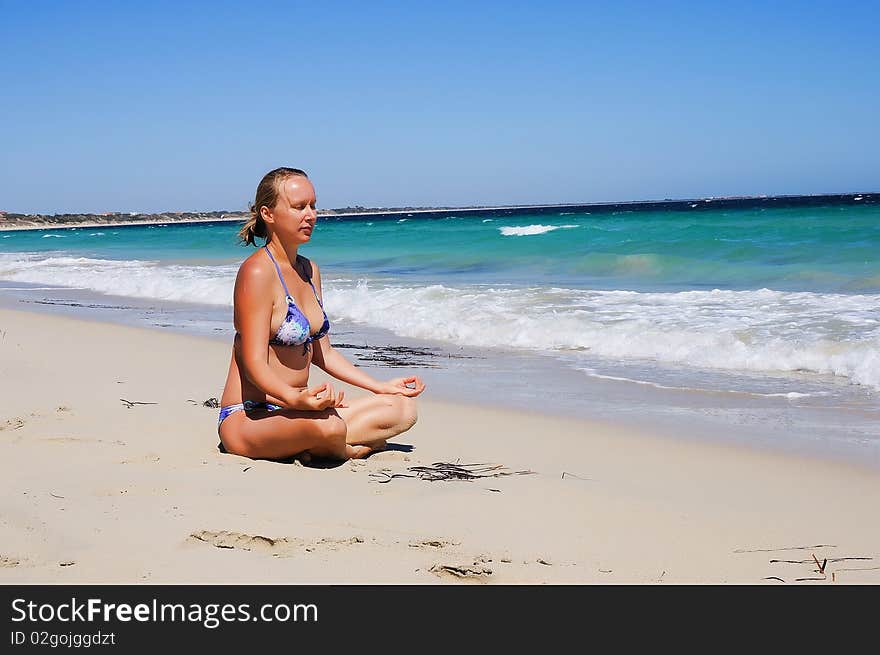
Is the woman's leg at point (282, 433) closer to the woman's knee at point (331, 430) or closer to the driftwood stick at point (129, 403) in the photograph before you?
the woman's knee at point (331, 430)

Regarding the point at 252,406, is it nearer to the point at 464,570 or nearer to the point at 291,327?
the point at 291,327

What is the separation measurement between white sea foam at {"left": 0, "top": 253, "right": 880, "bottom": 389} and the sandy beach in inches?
118

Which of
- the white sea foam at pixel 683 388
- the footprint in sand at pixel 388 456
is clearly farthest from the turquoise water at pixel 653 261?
the footprint in sand at pixel 388 456

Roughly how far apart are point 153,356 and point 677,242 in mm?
19464

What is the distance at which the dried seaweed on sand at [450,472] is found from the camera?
14.3 feet

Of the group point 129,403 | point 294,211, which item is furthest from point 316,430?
point 129,403

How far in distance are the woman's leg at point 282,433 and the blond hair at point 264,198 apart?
0.88m

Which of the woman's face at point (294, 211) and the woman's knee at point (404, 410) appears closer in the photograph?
the woman's face at point (294, 211)

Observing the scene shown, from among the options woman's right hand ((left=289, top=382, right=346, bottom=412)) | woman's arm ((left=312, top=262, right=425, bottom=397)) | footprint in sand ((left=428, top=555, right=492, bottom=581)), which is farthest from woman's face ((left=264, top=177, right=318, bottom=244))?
footprint in sand ((left=428, top=555, right=492, bottom=581))

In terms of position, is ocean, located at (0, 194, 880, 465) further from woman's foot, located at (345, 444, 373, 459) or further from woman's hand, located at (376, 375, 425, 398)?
woman's foot, located at (345, 444, 373, 459)

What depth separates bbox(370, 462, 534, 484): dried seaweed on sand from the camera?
14.3ft

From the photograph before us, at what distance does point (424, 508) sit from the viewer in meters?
3.77
